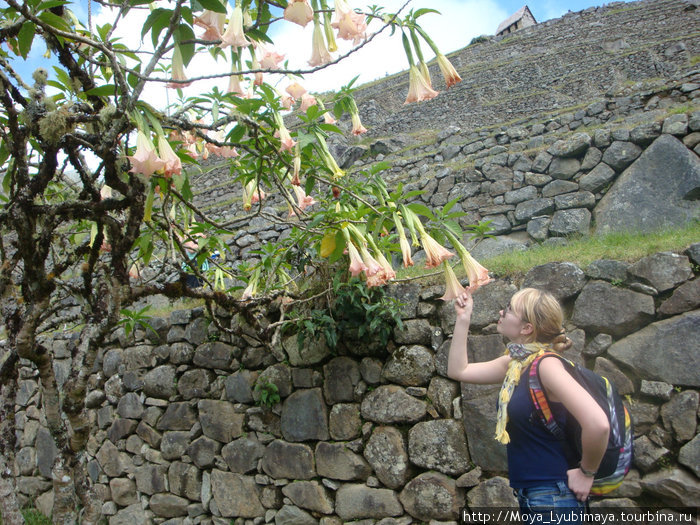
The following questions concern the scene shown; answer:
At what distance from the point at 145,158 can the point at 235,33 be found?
44 cm

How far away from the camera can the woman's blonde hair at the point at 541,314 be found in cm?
157

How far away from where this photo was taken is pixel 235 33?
4.31ft

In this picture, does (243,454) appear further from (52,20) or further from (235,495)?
(52,20)

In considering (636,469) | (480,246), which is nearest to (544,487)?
(636,469)

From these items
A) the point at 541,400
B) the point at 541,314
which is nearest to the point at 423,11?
the point at 541,314

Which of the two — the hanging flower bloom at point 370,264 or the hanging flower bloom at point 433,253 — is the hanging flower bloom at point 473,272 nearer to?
the hanging flower bloom at point 433,253

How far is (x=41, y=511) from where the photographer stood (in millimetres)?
4547

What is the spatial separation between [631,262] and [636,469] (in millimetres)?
1008

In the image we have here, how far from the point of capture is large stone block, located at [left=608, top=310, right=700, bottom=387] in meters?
2.14

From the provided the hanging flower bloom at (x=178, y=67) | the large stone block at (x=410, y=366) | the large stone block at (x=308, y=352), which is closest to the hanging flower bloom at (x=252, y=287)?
the large stone block at (x=308, y=352)

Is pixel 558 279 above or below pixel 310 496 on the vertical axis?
above

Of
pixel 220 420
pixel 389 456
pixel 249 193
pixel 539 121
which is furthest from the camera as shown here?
pixel 539 121

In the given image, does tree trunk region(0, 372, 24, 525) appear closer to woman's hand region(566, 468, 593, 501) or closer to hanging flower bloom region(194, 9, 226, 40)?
hanging flower bloom region(194, 9, 226, 40)

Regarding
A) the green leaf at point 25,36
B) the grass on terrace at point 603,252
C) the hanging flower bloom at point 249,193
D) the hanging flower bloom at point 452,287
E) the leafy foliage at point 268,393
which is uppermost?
the green leaf at point 25,36
